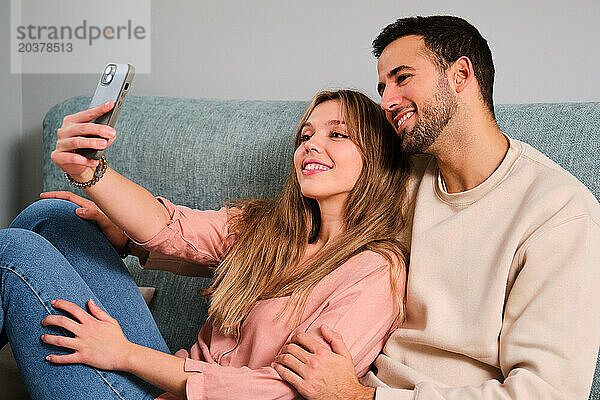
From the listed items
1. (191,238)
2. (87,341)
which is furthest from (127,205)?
(87,341)

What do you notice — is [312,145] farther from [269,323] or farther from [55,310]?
[55,310]

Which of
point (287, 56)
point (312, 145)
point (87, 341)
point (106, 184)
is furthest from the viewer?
point (287, 56)

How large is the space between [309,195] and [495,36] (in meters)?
0.73

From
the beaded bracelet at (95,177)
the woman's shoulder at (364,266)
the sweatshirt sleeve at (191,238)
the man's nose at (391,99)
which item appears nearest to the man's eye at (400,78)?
the man's nose at (391,99)

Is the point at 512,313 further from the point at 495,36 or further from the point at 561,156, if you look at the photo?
the point at 495,36

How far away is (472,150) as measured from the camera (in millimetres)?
1237

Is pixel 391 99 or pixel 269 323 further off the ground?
pixel 391 99

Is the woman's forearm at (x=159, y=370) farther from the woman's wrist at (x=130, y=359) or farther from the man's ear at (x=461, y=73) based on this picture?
the man's ear at (x=461, y=73)

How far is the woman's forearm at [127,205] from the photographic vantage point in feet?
4.18

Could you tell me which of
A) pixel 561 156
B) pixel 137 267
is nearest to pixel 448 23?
pixel 561 156

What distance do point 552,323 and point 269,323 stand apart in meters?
0.51

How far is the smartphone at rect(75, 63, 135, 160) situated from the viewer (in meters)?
1.21

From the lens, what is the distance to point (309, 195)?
4.50 feet

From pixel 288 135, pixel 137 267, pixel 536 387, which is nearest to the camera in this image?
pixel 536 387
